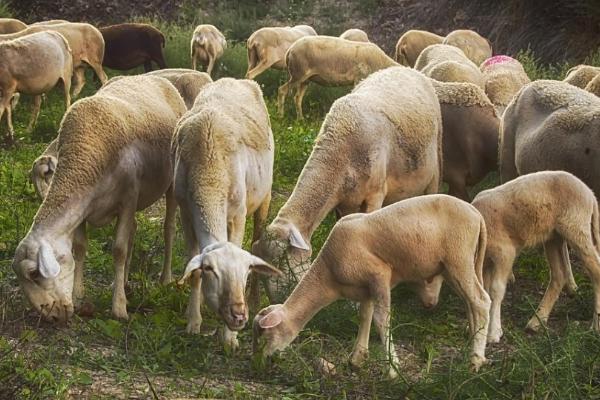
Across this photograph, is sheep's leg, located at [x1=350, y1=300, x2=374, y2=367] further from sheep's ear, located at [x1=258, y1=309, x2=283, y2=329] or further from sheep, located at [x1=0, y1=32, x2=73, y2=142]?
sheep, located at [x1=0, y1=32, x2=73, y2=142]

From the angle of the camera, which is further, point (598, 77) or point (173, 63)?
point (173, 63)

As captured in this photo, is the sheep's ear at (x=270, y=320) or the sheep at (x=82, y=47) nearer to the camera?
the sheep's ear at (x=270, y=320)

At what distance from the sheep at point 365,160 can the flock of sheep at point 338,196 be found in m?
0.02

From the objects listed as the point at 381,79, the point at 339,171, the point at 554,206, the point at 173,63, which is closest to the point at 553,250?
the point at 554,206

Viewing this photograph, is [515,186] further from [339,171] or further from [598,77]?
[598,77]

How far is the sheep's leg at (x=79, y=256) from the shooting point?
29.2ft

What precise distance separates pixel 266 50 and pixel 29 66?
6.00m

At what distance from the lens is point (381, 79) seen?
34.5 feet

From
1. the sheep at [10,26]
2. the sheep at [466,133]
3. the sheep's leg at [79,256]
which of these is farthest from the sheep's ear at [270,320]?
the sheep at [10,26]

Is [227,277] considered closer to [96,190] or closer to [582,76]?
[96,190]

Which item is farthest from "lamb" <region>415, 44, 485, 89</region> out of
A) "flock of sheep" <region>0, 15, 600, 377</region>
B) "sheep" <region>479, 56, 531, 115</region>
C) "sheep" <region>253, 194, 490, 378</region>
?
"sheep" <region>253, 194, 490, 378</region>

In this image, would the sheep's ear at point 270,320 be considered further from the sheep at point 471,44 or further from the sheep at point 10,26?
the sheep at point 10,26

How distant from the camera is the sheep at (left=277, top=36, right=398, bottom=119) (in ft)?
58.5

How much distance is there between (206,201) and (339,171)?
4.81 ft
